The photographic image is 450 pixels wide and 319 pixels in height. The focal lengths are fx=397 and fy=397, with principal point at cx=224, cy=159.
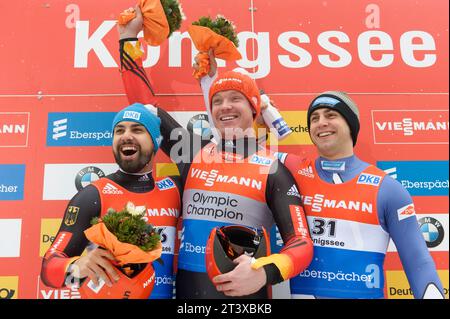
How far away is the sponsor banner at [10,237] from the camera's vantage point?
308 centimetres

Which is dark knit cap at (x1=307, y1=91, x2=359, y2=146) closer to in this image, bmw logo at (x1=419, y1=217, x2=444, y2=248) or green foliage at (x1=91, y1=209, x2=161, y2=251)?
bmw logo at (x1=419, y1=217, x2=444, y2=248)

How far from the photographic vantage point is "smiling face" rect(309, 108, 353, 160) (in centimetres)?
258

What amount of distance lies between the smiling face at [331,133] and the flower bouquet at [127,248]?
1.28 metres

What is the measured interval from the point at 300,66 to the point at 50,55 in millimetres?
2168

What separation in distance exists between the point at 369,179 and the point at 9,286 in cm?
275

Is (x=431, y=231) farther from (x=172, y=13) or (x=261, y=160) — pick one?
(x=172, y=13)

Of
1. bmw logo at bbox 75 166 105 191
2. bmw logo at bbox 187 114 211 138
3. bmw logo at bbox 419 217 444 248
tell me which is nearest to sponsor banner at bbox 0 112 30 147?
bmw logo at bbox 75 166 105 191

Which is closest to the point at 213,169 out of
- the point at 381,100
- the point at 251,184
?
the point at 251,184

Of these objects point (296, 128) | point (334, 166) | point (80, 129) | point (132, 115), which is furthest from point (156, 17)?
point (334, 166)

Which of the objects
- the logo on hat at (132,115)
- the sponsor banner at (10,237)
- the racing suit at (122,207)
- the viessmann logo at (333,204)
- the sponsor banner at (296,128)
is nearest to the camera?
the racing suit at (122,207)

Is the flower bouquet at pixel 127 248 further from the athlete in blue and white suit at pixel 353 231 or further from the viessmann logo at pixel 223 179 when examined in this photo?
the athlete in blue and white suit at pixel 353 231

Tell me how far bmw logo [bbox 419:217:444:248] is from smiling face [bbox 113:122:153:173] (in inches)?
88.0

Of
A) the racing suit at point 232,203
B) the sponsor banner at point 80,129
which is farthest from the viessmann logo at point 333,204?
the sponsor banner at point 80,129

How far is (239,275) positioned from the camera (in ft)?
6.42
